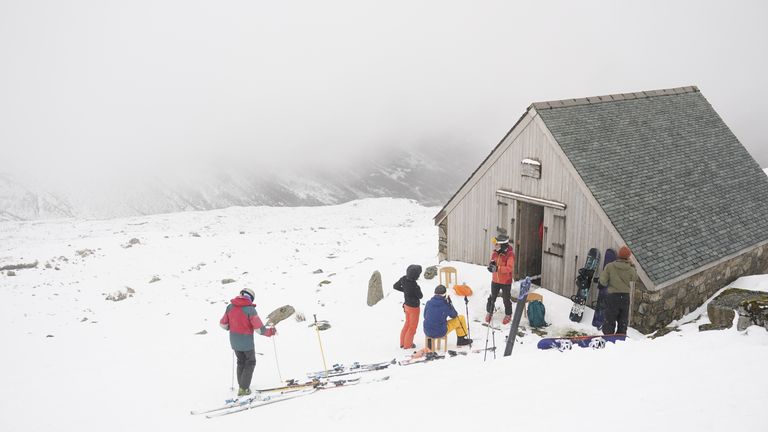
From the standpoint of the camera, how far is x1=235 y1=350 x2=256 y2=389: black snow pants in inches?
454

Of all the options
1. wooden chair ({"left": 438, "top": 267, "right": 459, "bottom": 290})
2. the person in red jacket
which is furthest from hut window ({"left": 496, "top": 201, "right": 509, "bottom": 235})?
the person in red jacket

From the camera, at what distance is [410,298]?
12953mm

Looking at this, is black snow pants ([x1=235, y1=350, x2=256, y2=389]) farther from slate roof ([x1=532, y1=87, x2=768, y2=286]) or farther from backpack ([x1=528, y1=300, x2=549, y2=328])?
slate roof ([x1=532, y1=87, x2=768, y2=286])

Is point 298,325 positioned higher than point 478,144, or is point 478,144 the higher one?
point 478,144

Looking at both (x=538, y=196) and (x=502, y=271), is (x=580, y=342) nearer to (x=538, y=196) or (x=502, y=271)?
(x=502, y=271)

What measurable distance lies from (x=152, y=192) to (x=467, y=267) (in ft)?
218

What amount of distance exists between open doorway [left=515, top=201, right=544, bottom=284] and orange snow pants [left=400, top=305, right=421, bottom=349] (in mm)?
4661

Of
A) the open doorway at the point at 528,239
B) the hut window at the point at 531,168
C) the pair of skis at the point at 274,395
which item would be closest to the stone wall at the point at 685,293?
the open doorway at the point at 528,239

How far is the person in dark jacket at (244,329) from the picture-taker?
1141cm

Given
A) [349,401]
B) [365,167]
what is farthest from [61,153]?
[349,401]

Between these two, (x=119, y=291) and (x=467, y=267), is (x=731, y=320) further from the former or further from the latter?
(x=119, y=291)

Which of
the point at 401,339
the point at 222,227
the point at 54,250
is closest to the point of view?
the point at 401,339

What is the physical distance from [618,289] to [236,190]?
68441 millimetres

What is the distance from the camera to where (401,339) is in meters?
13.6
